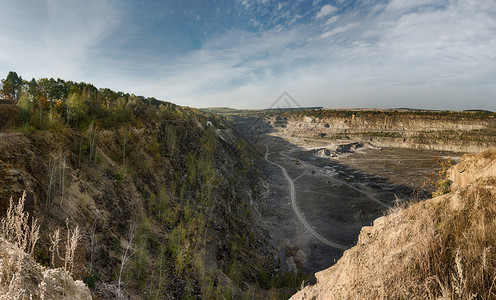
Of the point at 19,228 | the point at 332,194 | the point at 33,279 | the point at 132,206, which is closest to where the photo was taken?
the point at 19,228

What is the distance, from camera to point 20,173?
9531 mm

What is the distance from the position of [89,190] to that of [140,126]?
36.4 ft

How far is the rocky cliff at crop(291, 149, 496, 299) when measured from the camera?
467 centimetres

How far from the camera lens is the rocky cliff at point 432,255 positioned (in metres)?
Answer: 4.67

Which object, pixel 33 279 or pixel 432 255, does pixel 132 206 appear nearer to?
pixel 33 279

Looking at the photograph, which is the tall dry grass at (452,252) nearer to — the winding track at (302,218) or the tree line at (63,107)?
the tree line at (63,107)

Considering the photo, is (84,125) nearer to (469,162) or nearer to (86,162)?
(86,162)

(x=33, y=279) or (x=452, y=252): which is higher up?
(x=452, y=252)

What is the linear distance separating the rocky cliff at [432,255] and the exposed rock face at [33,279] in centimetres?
685

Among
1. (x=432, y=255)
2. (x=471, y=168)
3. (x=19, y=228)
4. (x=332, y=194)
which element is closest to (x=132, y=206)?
(x=19, y=228)

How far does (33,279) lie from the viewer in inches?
173

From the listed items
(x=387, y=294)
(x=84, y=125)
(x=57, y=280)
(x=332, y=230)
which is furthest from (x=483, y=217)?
(x=332, y=230)

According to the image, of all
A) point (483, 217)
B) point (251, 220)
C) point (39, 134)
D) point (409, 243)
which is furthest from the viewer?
point (251, 220)

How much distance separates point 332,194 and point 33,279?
4536cm
